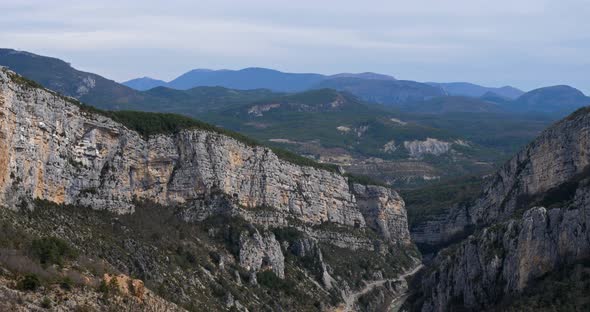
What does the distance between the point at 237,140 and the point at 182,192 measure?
548 inches

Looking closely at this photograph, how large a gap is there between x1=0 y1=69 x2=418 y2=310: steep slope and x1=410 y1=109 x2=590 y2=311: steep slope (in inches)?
686

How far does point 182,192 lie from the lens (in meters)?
120

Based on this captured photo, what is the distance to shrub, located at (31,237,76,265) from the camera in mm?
76269

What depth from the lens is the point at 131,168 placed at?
369ft

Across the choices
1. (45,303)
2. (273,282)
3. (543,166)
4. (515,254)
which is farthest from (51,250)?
(543,166)

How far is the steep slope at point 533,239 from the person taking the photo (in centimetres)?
9650

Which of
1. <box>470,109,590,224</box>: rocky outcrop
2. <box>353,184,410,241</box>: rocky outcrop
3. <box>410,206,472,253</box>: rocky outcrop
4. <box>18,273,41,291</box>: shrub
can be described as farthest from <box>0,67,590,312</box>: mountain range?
<box>410,206,472,253</box>: rocky outcrop

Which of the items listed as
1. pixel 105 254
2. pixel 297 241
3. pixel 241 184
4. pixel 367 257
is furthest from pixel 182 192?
pixel 367 257

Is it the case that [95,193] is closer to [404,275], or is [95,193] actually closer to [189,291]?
[189,291]

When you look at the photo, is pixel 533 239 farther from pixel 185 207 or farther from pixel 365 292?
pixel 185 207

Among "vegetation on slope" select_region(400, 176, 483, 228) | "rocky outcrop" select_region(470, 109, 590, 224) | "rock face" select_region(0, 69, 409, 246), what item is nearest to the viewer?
"rock face" select_region(0, 69, 409, 246)

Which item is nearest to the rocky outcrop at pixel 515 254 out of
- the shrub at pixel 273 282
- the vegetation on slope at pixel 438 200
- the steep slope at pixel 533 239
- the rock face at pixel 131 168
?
the steep slope at pixel 533 239

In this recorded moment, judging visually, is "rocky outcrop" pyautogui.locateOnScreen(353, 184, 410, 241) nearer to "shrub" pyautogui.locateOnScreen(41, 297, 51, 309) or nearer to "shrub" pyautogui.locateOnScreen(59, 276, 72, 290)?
"shrub" pyautogui.locateOnScreen(59, 276, 72, 290)

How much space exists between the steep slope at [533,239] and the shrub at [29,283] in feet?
155
